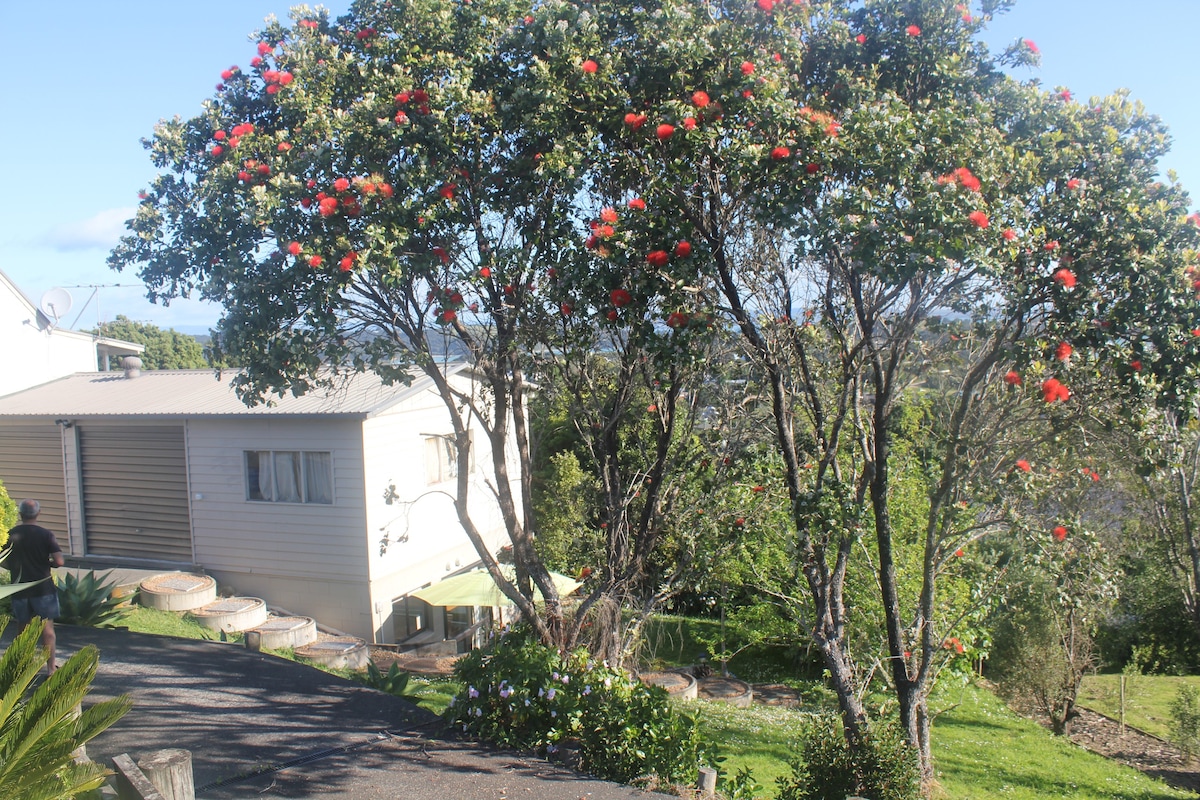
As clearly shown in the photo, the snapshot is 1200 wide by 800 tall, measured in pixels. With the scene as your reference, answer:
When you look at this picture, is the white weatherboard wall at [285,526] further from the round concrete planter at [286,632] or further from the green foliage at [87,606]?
the green foliage at [87,606]

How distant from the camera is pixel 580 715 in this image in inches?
239

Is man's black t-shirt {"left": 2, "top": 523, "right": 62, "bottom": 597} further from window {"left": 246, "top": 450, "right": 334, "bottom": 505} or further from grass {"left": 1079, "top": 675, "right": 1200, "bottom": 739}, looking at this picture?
grass {"left": 1079, "top": 675, "right": 1200, "bottom": 739}

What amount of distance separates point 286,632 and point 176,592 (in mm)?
2255

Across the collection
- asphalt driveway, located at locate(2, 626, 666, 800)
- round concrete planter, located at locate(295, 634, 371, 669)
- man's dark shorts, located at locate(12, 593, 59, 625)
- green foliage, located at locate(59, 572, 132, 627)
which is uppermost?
man's dark shorts, located at locate(12, 593, 59, 625)

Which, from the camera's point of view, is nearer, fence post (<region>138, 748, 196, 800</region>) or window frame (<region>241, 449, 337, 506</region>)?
fence post (<region>138, 748, 196, 800</region>)

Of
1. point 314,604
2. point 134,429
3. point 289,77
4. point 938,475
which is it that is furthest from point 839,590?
point 134,429

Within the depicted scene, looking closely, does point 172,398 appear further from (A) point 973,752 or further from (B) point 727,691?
(A) point 973,752

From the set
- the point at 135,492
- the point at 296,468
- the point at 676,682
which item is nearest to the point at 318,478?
the point at 296,468

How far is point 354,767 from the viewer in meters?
5.83

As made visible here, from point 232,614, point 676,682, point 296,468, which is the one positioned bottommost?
point 676,682

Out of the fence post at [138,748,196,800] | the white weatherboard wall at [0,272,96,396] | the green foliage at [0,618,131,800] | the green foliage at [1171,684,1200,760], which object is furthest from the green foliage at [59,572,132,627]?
the green foliage at [1171,684,1200,760]

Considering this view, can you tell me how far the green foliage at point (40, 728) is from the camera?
2883 millimetres

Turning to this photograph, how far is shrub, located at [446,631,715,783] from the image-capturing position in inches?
230

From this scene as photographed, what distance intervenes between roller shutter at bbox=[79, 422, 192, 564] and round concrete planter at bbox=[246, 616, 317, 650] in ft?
11.0
